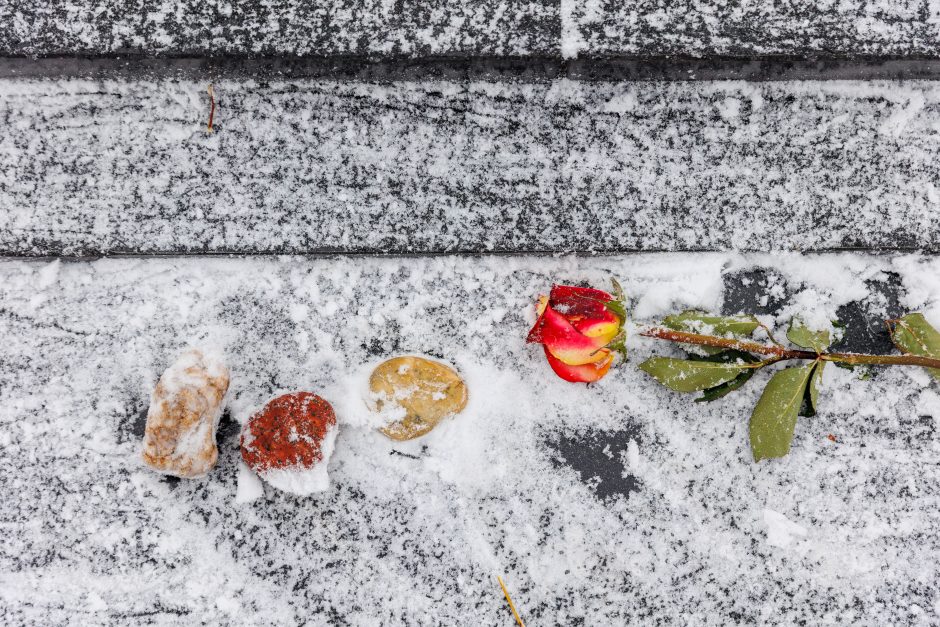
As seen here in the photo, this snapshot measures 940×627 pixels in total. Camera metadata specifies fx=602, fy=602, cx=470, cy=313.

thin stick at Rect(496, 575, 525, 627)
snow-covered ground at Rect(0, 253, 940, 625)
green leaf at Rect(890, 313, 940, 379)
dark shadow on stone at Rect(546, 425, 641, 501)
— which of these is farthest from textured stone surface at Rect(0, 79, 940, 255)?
thin stick at Rect(496, 575, 525, 627)

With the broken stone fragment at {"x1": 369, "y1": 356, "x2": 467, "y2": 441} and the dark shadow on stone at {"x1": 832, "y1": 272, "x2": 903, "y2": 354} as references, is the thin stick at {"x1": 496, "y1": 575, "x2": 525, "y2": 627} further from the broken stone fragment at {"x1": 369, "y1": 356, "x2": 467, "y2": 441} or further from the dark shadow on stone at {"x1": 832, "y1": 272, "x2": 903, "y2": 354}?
the dark shadow on stone at {"x1": 832, "y1": 272, "x2": 903, "y2": 354}

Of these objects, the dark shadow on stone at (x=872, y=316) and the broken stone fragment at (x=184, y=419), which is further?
the dark shadow on stone at (x=872, y=316)

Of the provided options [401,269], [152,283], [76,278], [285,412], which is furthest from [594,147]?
[76,278]

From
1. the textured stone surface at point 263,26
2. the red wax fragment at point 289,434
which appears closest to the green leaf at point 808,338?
the textured stone surface at point 263,26

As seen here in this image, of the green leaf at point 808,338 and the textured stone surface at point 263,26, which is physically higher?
the textured stone surface at point 263,26

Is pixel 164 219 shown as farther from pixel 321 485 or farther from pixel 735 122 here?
pixel 735 122

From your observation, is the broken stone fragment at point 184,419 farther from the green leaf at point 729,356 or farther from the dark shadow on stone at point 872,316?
the dark shadow on stone at point 872,316

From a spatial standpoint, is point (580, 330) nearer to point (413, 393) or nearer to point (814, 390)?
point (413, 393)

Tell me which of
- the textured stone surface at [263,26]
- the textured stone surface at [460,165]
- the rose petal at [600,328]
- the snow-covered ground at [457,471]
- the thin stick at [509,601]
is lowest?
the thin stick at [509,601]
